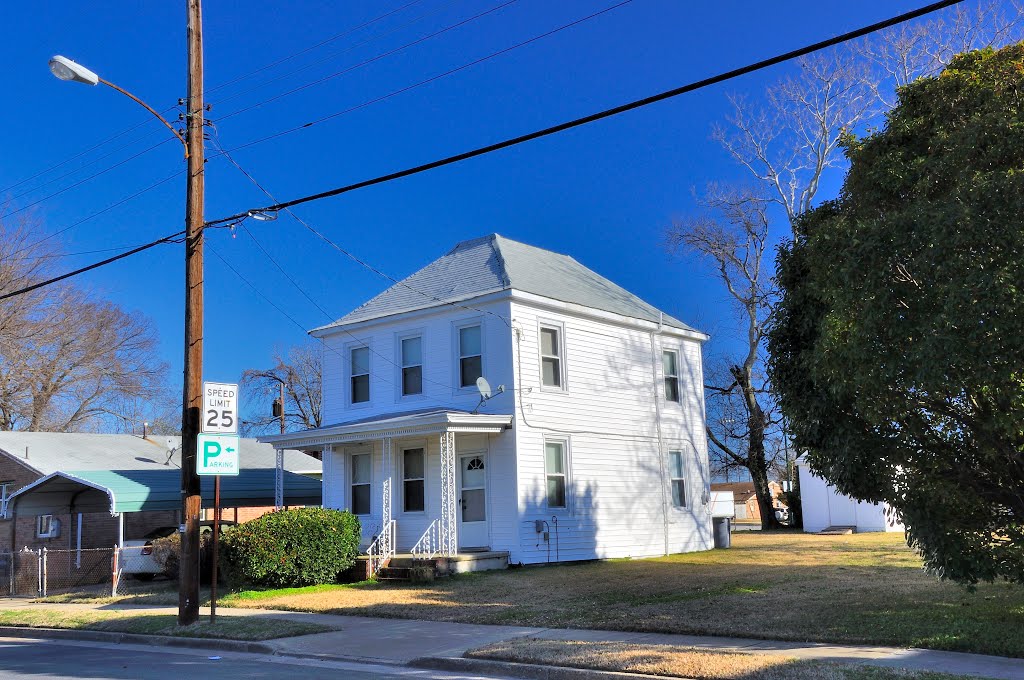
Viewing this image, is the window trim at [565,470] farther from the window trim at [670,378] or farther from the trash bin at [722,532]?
the trash bin at [722,532]

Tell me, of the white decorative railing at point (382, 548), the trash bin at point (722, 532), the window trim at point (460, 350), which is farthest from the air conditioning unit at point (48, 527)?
the trash bin at point (722, 532)

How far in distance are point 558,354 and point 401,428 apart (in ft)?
14.2

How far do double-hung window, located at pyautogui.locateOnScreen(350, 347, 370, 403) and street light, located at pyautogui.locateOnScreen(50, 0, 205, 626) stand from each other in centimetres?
921

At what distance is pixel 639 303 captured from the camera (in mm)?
25812

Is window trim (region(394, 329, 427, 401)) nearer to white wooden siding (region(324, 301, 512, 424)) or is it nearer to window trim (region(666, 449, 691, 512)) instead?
white wooden siding (region(324, 301, 512, 424))

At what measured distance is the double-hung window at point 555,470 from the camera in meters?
21.1

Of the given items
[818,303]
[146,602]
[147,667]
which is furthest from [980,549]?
[146,602]

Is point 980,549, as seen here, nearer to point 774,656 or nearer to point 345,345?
point 774,656

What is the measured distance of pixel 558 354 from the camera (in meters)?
21.9

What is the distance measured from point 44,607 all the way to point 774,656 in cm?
1533

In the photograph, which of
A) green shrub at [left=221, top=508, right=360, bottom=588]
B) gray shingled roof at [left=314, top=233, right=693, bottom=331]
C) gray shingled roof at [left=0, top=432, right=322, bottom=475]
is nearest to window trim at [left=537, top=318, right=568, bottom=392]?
gray shingled roof at [left=314, top=233, right=693, bottom=331]

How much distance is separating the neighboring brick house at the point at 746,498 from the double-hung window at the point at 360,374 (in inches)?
1577

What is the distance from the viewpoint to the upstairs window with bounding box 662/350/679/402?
82.0 ft

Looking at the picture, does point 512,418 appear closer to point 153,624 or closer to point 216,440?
point 216,440
